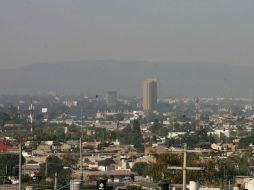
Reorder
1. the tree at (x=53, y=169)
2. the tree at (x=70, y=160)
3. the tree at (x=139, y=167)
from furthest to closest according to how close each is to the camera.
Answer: the tree at (x=70, y=160), the tree at (x=139, y=167), the tree at (x=53, y=169)

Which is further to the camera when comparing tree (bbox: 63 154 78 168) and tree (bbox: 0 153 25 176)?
tree (bbox: 63 154 78 168)

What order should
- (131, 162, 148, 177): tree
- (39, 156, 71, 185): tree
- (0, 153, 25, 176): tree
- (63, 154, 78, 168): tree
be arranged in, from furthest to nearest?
(63, 154, 78, 168): tree < (131, 162, 148, 177): tree < (0, 153, 25, 176): tree < (39, 156, 71, 185): tree

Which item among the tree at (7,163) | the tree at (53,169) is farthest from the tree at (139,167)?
the tree at (7,163)

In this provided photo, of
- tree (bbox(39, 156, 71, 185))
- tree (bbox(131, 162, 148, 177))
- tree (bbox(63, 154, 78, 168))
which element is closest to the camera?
tree (bbox(39, 156, 71, 185))

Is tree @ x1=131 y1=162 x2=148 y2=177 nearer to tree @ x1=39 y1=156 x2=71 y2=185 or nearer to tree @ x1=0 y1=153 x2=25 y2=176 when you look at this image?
tree @ x1=39 y1=156 x2=71 y2=185

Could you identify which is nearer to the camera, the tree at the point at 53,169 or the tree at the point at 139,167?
the tree at the point at 53,169

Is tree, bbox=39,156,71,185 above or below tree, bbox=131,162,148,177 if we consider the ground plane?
above

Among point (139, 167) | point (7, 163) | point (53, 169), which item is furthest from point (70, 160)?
point (7, 163)

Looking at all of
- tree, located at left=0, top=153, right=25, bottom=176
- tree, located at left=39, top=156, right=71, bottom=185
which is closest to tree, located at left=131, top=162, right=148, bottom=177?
tree, located at left=39, top=156, right=71, bottom=185

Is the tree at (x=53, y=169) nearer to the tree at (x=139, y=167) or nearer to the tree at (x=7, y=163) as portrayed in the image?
the tree at (x=7, y=163)

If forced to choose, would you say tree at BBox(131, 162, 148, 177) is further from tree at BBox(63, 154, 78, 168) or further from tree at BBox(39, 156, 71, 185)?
tree at BBox(39, 156, 71, 185)

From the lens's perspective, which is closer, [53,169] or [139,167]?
[53,169]

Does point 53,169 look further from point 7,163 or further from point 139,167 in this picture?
point 139,167
